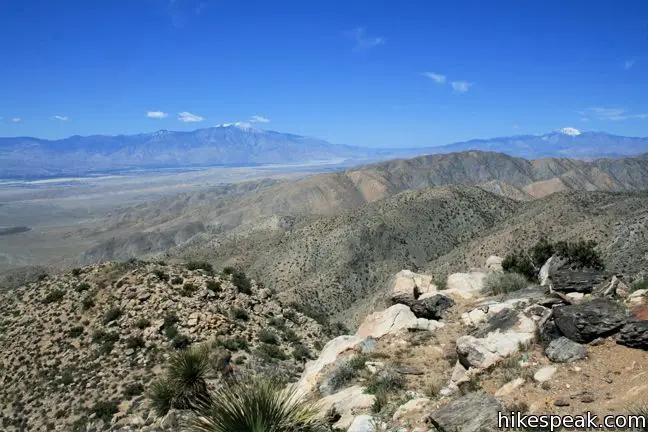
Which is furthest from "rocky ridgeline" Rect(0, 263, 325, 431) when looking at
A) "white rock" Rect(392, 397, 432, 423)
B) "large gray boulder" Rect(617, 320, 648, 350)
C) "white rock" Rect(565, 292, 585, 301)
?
"large gray boulder" Rect(617, 320, 648, 350)

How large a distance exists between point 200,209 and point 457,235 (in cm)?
13205

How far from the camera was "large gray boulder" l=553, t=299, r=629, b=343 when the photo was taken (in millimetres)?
9461

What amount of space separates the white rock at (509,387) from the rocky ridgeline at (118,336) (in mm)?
8747

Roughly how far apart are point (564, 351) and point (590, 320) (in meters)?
0.96

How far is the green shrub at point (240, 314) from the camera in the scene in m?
21.2

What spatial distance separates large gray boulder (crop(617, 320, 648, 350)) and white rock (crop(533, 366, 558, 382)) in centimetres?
147

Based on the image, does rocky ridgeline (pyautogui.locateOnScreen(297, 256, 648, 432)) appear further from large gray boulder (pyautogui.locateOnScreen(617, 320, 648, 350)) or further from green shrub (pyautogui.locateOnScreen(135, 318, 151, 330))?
green shrub (pyautogui.locateOnScreen(135, 318, 151, 330))

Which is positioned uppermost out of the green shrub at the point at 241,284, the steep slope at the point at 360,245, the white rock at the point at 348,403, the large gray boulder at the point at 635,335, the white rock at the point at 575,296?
the large gray boulder at the point at 635,335

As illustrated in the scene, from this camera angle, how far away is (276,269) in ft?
197

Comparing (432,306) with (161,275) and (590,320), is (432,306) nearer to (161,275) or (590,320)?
(590,320)

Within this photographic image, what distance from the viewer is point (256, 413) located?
7.44m

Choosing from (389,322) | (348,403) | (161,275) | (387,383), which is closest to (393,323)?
(389,322)

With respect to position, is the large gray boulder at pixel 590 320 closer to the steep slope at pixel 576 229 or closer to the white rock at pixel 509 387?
the white rock at pixel 509 387

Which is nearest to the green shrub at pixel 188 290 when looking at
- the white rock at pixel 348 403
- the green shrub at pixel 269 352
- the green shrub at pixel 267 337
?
the green shrub at pixel 267 337
